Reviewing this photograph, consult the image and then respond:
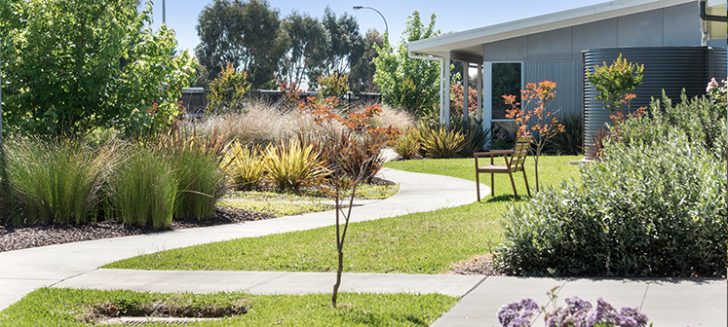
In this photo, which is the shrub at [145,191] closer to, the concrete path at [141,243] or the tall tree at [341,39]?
the concrete path at [141,243]

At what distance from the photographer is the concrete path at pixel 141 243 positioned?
9188 mm

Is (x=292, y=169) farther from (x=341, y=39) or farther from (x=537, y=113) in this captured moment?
(x=341, y=39)

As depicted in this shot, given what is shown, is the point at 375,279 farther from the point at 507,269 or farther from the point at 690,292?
the point at 690,292

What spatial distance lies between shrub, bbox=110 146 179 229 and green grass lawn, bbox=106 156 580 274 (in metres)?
1.81

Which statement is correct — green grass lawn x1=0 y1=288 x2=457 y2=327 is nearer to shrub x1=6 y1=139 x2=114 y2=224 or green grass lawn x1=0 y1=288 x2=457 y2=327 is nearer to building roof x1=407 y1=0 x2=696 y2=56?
shrub x1=6 y1=139 x2=114 y2=224

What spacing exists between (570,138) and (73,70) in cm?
1597

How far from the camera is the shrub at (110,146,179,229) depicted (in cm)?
1272

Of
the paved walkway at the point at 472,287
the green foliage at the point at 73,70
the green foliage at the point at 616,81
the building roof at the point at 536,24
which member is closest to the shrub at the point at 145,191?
the green foliage at the point at 73,70

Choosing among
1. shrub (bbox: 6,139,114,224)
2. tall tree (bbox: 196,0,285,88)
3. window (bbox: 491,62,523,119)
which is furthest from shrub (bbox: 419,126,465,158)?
tall tree (bbox: 196,0,285,88)

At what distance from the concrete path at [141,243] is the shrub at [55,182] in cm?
117

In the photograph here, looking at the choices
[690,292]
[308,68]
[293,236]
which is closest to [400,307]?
[690,292]

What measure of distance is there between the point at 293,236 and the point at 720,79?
15126 millimetres

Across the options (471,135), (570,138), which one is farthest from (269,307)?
(471,135)

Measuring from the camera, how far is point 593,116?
2455 centimetres
